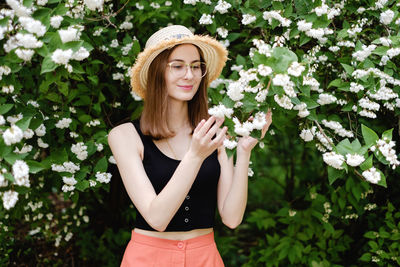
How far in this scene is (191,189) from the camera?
247 centimetres

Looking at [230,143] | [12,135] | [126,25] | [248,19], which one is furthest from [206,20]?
[12,135]

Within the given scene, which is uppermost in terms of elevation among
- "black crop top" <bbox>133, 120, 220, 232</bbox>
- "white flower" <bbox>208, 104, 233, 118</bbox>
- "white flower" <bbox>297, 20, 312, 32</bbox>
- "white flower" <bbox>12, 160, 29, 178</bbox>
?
"white flower" <bbox>297, 20, 312, 32</bbox>

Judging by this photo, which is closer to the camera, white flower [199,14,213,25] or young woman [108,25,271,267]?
young woman [108,25,271,267]

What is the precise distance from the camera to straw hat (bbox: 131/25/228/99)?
238cm

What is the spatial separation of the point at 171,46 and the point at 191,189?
0.86 meters

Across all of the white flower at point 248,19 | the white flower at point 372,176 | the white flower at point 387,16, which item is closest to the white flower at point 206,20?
the white flower at point 248,19

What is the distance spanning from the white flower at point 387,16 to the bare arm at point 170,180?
4.58 ft

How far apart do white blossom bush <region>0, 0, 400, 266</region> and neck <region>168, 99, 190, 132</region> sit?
325 millimetres

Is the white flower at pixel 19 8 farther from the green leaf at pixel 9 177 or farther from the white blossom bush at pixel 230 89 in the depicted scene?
the green leaf at pixel 9 177

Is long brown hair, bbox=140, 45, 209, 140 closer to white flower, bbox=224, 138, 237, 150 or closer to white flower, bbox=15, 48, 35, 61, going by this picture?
white flower, bbox=224, 138, 237, 150

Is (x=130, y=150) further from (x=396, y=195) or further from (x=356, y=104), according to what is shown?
(x=396, y=195)

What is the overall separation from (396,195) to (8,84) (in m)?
3.38

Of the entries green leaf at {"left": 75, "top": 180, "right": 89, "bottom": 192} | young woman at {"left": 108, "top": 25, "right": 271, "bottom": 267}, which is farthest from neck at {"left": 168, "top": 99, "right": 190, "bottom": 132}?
green leaf at {"left": 75, "top": 180, "right": 89, "bottom": 192}

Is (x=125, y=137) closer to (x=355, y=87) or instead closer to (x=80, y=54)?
(x=80, y=54)
